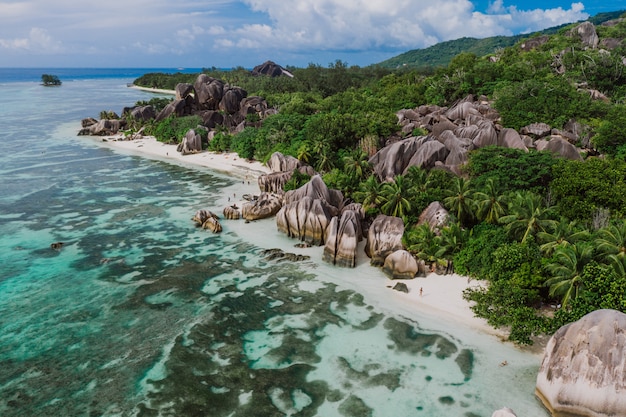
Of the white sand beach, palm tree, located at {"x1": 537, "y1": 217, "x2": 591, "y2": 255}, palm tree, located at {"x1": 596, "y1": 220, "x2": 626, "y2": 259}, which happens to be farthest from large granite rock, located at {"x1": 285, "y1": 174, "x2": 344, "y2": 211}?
palm tree, located at {"x1": 596, "y1": 220, "x2": 626, "y2": 259}

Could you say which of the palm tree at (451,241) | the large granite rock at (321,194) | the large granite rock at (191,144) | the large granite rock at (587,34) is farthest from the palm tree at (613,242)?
the large granite rock at (587,34)

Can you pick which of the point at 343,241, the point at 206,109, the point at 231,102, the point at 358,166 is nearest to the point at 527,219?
the point at 343,241

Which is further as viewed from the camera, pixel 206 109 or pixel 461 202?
pixel 206 109

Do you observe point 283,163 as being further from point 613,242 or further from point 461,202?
point 613,242

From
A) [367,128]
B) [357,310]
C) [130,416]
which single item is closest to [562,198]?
[357,310]

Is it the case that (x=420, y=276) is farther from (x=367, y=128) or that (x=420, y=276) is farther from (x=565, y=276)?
(x=367, y=128)
